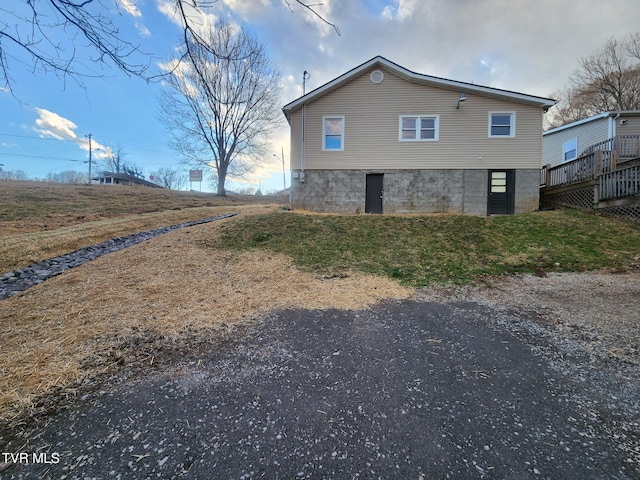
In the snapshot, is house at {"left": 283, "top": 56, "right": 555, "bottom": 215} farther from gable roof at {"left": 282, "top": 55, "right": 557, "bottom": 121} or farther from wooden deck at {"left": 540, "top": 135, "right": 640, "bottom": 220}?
wooden deck at {"left": 540, "top": 135, "right": 640, "bottom": 220}

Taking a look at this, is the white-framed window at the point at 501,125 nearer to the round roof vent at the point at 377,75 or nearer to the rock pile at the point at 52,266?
the round roof vent at the point at 377,75

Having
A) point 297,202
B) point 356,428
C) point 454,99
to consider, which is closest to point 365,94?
point 454,99

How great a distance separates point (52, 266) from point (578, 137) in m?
23.6

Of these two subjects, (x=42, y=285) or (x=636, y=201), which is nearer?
(x=42, y=285)

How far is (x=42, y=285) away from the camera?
16.2 ft

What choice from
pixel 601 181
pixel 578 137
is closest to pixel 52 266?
pixel 601 181

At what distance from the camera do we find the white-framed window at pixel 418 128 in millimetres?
12242

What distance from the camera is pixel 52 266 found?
5980 millimetres

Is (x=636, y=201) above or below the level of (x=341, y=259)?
above

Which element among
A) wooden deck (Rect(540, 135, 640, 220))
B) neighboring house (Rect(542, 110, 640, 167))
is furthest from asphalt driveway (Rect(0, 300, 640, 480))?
neighboring house (Rect(542, 110, 640, 167))

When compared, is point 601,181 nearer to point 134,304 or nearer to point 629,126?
point 629,126

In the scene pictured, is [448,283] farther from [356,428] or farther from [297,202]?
[297,202]

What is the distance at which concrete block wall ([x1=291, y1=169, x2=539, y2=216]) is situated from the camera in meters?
12.0

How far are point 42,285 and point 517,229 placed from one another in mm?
12021
